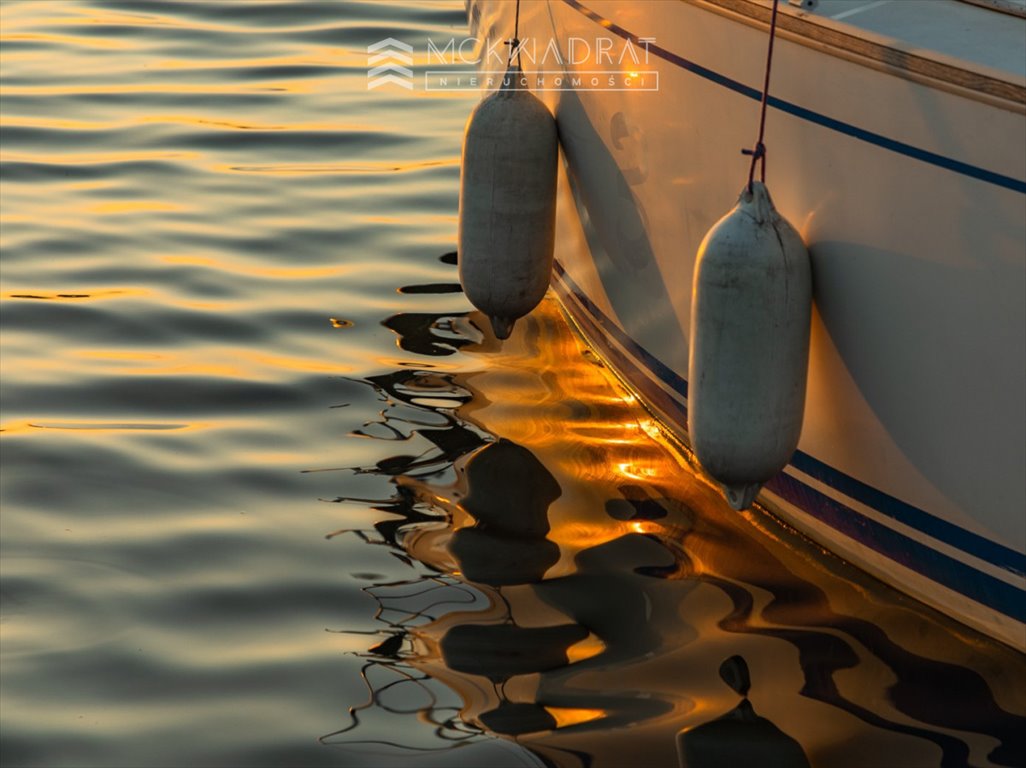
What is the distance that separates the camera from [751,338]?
3402 mm

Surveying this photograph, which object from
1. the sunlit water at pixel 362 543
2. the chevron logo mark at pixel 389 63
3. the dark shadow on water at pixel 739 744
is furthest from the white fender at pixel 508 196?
the chevron logo mark at pixel 389 63

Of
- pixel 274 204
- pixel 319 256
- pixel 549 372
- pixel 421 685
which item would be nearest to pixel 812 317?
pixel 421 685

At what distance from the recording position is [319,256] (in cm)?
590

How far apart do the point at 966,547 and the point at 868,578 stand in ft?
1.53

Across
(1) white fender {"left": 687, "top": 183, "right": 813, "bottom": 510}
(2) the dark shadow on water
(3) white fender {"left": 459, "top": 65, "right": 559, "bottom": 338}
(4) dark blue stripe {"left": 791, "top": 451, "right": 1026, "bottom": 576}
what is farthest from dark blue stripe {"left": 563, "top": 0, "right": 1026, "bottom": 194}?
(2) the dark shadow on water

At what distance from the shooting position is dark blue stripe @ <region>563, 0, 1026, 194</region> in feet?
10.0

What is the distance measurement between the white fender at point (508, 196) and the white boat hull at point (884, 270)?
45 centimetres

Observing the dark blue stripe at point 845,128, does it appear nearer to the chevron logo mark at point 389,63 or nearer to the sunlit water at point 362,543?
the sunlit water at point 362,543

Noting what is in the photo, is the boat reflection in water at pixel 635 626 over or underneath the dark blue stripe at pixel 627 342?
underneath

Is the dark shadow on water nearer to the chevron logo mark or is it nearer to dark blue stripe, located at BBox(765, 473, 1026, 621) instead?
dark blue stripe, located at BBox(765, 473, 1026, 621)

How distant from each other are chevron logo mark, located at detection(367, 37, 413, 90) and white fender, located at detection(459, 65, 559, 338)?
3.55 m

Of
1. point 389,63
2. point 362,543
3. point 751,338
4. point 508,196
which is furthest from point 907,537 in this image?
point 389,63

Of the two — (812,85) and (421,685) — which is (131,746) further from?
(812,85)

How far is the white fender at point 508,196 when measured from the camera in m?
4.58
